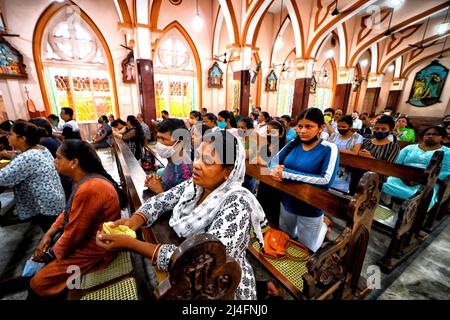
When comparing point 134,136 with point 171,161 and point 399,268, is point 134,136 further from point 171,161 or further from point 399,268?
point 399,268

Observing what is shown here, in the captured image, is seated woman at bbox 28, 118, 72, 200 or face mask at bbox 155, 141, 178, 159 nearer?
face mask at bbox 155, 141, 178, 159

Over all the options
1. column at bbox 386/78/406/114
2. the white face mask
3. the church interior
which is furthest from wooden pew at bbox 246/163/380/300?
column at bbox 386/78/406/114

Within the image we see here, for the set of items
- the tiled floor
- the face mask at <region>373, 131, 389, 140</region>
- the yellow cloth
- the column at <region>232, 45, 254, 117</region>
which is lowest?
the tiled floor

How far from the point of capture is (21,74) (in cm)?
A: 749

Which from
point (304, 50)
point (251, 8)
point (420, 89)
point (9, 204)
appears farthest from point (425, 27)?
point (9, 204)

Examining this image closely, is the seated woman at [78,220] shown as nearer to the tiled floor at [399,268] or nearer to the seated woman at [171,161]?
the seated woman at [171,161]

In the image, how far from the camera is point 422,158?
8.86 ft

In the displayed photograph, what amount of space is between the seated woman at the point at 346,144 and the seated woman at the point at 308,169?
143 centimetres

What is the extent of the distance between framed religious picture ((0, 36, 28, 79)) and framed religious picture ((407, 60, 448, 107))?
23498 mm

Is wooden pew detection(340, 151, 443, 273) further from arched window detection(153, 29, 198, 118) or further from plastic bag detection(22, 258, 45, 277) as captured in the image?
arched window detection(153, 29, 198, 118)

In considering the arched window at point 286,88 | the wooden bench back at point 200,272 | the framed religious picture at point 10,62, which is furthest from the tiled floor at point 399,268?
the arched window at point 286,88

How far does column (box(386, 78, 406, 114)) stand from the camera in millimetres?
15620

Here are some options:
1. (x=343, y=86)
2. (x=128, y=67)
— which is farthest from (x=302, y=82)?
(x=128, y=67)
